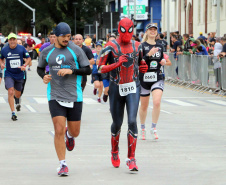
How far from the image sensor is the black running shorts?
26.7 ft

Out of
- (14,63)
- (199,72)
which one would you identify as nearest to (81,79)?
(14,63)

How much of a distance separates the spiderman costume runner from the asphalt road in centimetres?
49

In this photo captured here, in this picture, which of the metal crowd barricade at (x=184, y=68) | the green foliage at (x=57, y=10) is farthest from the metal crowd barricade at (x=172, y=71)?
the green foliage at (x=57, y=10)

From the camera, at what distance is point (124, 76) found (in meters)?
8.50

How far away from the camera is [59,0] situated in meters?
74.6

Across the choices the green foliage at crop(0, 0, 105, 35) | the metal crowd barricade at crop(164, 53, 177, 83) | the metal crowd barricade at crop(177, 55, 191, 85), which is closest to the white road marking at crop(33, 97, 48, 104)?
the metal crowd barricade at crop(177, 55, 191, 85)

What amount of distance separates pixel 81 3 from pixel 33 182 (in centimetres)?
7136

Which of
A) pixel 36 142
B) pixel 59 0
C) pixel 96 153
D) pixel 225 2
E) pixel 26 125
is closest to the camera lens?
pixel 96 153

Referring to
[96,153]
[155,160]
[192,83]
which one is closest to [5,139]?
[96,153]

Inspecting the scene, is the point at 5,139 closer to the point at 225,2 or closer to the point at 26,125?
the point at 26,125

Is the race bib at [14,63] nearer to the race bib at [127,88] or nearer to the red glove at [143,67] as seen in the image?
the red glove at [143,67]

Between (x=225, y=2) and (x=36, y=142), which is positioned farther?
(x=225, y=2)

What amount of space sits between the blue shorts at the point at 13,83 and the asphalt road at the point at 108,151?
67 cm

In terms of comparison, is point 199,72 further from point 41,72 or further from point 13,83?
point 41,72
